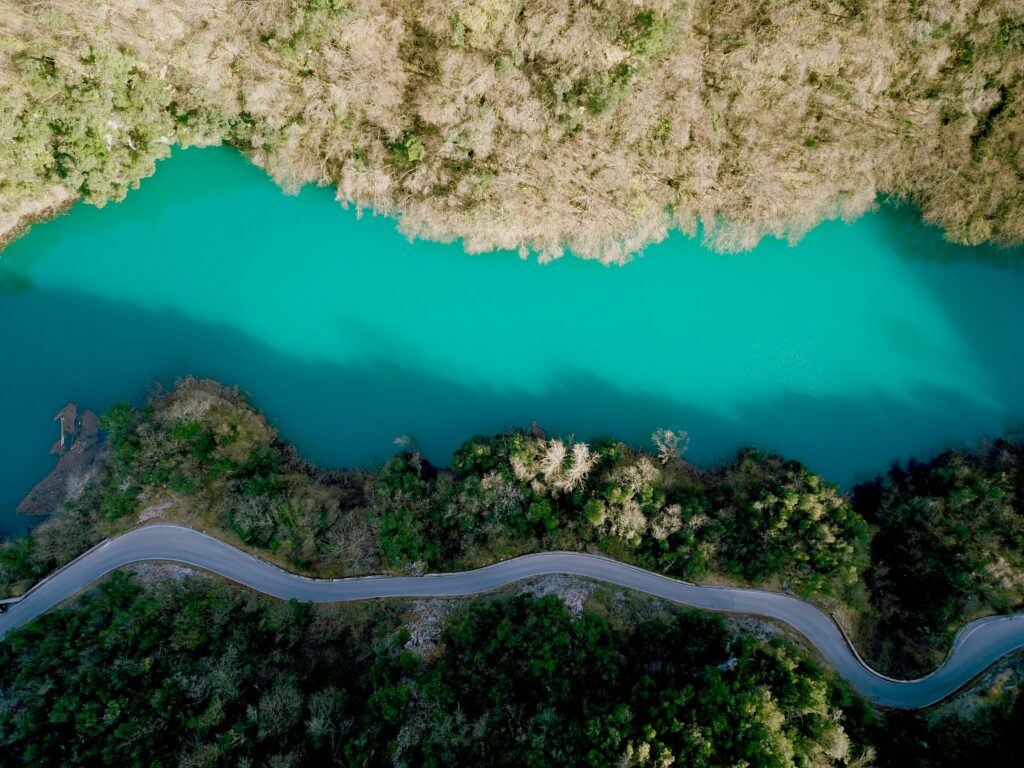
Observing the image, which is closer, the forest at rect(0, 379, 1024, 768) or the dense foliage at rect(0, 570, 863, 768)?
the dense foliage at rect(0, 570, 863, 768)

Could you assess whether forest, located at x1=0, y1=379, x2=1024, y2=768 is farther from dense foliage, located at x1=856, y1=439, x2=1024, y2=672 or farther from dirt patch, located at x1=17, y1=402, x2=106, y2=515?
dirt patch, located at x1=17, y1=402, x2=106, y2=515

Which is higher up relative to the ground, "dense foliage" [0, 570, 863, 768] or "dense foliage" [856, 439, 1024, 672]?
"dense foliage" [856, 439, 1024, 672]

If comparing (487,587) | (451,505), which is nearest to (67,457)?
(451,505)

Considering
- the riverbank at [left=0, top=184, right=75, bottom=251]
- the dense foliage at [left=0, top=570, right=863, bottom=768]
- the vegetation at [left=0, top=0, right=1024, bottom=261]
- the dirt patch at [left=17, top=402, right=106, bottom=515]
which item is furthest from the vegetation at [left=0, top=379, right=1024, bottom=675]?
the riverbank at [left=0, top=184, right=75, bottom=251]

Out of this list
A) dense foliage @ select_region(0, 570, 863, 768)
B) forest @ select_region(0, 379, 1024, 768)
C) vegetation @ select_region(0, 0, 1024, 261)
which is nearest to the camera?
dense foliage @ select_region(0, 570, 863, 768)

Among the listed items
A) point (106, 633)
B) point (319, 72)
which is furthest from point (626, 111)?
point (106, 633)

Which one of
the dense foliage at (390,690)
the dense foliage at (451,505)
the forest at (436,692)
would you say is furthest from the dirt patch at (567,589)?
the dense foliage at (451,505)

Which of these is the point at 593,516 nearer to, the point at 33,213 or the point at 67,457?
the point at 67,457
